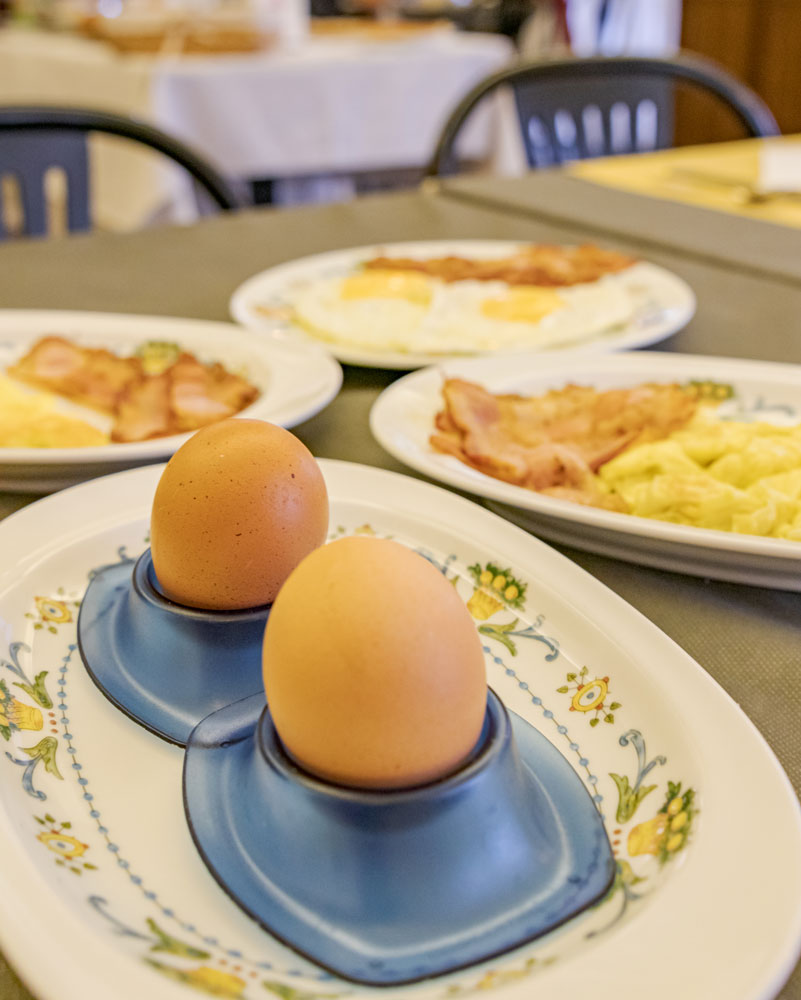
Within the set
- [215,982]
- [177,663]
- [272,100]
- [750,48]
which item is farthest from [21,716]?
[750,48]

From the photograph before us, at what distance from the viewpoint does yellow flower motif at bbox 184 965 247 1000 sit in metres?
0.32

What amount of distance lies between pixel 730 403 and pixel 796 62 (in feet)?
15.8

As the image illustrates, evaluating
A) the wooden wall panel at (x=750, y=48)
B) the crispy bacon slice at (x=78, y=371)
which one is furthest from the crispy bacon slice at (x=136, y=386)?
the wooden wall panel at (x=750, y=48)

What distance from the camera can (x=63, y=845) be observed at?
0.39 metres

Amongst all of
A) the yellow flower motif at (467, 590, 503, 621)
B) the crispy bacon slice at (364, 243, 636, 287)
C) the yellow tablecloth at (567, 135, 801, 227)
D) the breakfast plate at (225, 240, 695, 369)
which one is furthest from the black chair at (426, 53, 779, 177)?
the yellow flower motif at (467, 590, 503, 621)

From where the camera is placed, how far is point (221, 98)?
2.82 m

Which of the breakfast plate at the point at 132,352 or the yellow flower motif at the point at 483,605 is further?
the breakfast plate at the point at 132,352

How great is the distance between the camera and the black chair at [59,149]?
1.67 m

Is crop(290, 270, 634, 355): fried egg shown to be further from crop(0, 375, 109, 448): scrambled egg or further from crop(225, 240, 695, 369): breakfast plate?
crop(0, 375, 109, 448): scrambled egg

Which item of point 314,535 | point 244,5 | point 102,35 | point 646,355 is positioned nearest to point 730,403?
point 646,355

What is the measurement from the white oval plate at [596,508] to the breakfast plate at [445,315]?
73mm

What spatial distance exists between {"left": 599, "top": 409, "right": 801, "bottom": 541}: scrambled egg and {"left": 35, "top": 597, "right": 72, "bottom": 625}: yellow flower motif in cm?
37

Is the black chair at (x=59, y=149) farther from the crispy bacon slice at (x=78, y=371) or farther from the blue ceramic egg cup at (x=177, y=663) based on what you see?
the blue ceramic egg cup at (x=177, y=663)

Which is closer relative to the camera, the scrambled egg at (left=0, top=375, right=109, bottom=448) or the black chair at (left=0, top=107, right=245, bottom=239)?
the scrambled egg at (left=0, top=375, right=109, bottom=448)
